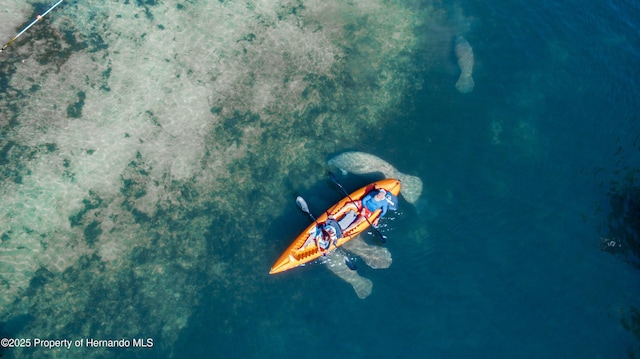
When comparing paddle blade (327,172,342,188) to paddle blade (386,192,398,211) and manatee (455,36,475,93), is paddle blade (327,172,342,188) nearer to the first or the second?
paddle blade (386,192,398,211)

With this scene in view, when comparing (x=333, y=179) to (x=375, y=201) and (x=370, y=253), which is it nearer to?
(x=375, y=201)

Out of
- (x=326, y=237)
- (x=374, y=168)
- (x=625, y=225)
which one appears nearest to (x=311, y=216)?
(x=326, y=237)

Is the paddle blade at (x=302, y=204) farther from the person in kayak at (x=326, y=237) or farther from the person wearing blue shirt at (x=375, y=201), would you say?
the person wearing blue shirt at (x=375, y=201)

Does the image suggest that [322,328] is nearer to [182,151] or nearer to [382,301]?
[382,301]

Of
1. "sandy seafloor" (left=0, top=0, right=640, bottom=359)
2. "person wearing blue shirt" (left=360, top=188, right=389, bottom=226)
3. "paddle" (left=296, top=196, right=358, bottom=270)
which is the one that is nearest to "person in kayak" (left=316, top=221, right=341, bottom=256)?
"paddle" (left=296, top=196, right=358, bottom=270)

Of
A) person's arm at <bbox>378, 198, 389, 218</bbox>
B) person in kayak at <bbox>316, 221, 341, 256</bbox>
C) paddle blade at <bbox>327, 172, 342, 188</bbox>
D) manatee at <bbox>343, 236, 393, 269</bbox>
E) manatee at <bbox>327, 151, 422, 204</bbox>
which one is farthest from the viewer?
manatee at <bbox>327, 151, 422, 204</bbox>

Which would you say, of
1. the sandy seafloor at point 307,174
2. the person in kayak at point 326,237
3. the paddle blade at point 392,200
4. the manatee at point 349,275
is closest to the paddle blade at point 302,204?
the sandy seafloor at point 307,174
